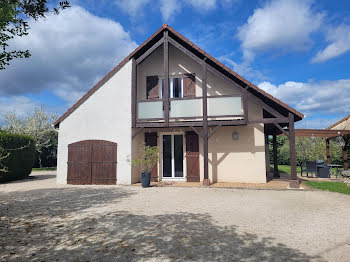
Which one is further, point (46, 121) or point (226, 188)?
point (46, 121)

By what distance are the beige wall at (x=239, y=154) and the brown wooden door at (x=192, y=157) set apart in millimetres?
198

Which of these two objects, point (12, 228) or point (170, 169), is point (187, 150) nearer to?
point (170, 169)

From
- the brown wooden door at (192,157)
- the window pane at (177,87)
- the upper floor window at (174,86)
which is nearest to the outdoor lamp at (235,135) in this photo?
the brown wooden door at (192,157)

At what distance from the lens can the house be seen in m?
9.69

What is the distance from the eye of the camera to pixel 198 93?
10734 millimetres

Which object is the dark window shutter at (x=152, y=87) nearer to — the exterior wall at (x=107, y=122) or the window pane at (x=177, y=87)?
the window pane at (x=177, y=87)

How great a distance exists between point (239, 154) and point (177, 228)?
6511mm

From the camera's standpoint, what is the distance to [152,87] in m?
11.2

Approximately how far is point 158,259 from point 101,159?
A: 7.90m

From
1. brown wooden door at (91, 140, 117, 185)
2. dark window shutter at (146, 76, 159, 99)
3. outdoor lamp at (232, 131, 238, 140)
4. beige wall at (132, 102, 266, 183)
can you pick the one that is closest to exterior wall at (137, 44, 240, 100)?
dark window shutter at (146, 76, 159, 99)

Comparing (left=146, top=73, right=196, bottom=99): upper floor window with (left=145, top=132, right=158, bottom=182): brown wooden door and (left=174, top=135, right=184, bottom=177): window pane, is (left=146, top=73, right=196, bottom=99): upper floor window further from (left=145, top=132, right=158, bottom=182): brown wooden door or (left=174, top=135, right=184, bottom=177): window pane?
(left=174, top=135, right=184, bottom=177): window pane

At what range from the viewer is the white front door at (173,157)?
10727 millimetres

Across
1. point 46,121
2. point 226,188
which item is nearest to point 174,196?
point 226,188

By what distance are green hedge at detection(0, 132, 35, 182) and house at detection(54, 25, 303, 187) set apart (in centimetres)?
351
